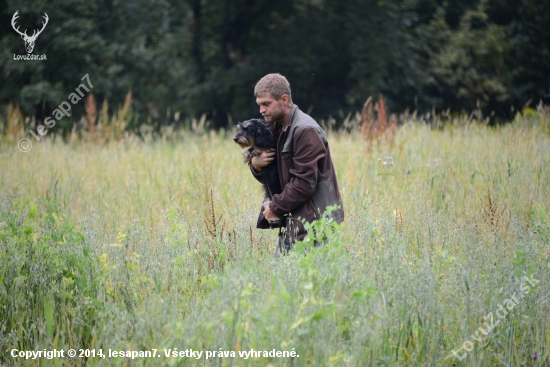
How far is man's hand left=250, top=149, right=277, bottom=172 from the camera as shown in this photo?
13.9ft

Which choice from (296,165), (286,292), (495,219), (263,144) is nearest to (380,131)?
(495,219)

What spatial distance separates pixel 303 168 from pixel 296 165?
8cm

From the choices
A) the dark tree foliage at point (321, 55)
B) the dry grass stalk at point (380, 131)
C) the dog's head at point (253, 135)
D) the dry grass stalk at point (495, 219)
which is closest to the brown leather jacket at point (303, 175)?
the dog's head at point (253, 135)

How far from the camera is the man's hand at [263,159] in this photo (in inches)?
166

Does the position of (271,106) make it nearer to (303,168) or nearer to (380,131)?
(303,168)

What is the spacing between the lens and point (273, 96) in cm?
395

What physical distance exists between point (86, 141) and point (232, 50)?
1242cm

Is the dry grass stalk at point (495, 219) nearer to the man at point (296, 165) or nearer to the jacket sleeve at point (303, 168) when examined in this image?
the man at point (296, 165)

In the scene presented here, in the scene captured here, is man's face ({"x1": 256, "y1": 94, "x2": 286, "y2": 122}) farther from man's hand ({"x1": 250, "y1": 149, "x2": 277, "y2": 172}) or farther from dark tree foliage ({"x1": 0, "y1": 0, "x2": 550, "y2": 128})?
dark tree foliage ({"x1": 0, "y1": 0, "x2": 550, "y2": 128})

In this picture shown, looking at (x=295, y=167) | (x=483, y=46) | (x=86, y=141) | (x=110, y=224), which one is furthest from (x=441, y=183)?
(x=483, y=46)

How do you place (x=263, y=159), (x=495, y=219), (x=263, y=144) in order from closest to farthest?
(x=263, y=159) → (x=263, y=144) → (x=495, y=219)

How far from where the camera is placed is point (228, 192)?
655 centimetres

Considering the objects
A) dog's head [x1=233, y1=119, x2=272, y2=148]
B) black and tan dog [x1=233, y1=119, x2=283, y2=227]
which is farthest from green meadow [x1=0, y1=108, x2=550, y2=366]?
dog's head [x1=233, y1=119, x2=272, y2=148]

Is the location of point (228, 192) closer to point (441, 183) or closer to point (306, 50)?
point (441, 183)
